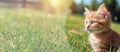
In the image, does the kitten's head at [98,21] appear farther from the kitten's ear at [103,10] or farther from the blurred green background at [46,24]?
the blurred green background at [46,24]

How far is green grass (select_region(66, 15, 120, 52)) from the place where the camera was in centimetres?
233

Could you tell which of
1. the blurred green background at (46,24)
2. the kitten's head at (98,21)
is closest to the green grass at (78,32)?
the blurred green background at (46,24)

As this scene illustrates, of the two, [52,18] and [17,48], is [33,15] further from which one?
[17,48]

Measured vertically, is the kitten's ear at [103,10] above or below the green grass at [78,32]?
above

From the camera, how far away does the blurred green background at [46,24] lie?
2301 mm

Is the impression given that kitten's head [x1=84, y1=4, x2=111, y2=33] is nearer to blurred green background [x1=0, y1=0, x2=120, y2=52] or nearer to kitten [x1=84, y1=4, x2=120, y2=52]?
kitten [x1=84, y1=4, x2=120, y2=52]

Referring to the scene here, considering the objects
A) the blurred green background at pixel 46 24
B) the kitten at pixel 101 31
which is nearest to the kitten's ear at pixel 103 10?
the kitten at pixel 101 31

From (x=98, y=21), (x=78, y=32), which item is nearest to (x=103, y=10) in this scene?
(x=98, y=21)

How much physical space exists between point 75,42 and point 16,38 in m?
0.35

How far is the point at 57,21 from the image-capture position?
2.69m

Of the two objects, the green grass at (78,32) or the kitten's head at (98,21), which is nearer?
the kitten's head at (98,21)

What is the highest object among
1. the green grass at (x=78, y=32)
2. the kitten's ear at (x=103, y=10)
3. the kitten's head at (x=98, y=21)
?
the kitten's ear at (x=103, y=10)

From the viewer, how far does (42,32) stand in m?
2.46

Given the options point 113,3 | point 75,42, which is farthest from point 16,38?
point 113,3
